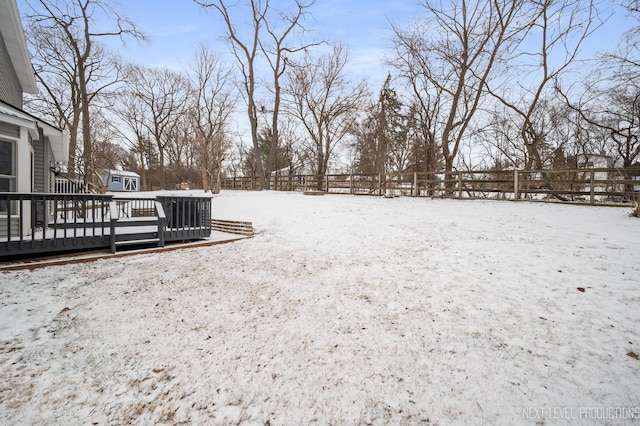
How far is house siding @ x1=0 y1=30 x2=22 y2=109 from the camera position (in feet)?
24.5

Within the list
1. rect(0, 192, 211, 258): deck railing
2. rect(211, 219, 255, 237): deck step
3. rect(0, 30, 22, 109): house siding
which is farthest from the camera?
rect(211, 219, 255, 237): deck step

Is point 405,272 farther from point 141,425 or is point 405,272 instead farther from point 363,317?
point 141,425

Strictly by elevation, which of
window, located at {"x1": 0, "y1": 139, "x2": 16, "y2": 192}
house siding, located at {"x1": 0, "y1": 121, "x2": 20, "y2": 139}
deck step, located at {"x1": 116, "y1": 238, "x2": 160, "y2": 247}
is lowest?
deck step, located at {"x1": 116, "y1": 238, "x2": 160, "y2": 247}

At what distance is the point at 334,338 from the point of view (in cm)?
306

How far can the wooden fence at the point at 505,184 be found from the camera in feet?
32.8

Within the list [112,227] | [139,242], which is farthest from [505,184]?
Result: [112,227]

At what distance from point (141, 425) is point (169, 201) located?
5821 millimetres

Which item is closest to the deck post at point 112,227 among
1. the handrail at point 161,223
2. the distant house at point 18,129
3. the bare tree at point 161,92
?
the handrail at point 161,223

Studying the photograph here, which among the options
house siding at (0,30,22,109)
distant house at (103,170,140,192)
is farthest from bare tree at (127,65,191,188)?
house siding at (0,30,22,109)

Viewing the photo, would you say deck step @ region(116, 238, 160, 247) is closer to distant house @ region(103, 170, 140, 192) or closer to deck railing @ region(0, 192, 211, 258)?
deck railing @ region(0, 192, 211, 258)

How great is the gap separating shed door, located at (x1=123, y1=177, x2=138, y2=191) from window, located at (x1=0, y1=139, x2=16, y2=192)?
109 feet

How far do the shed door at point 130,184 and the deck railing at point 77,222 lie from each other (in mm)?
31003

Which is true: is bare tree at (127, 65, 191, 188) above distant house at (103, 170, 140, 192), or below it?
above

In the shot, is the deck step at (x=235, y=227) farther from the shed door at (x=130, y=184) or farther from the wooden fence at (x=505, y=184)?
the shed door at (x=130, y=184)
